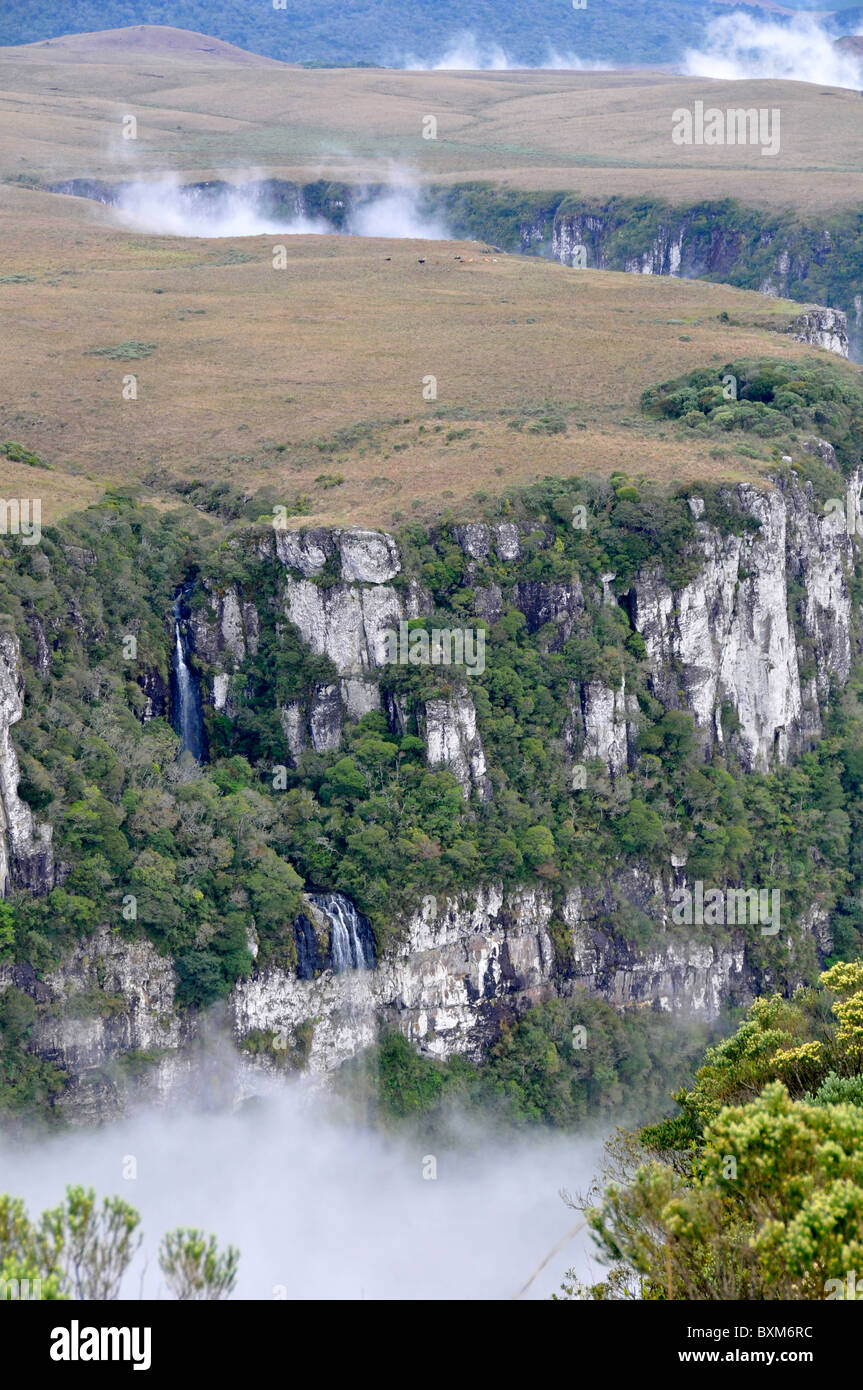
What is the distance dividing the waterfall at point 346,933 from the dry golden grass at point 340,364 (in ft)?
55.1

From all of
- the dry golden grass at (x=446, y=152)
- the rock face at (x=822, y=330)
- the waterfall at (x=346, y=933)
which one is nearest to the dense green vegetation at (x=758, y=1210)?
the waterfall at (x=346, y=933)

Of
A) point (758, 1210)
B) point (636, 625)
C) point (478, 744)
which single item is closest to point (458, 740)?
point (478, 744)

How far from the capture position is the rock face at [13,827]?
45312 millimetres

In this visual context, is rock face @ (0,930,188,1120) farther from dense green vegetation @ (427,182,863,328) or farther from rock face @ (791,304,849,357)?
dense green vegetation @ (427,182,863,328)

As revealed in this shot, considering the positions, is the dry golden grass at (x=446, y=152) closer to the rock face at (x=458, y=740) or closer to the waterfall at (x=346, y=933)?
the rock face at (x=458, y=740)

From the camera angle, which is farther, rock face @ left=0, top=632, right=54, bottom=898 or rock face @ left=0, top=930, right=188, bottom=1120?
rock face @ left=0, top=632, right=54, bottom=898

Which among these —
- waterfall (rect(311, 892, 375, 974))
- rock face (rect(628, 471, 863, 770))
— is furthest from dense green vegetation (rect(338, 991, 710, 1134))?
rock face (rect(628, 471, 863, 770))

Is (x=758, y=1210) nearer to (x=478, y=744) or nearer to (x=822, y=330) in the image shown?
(x=478, y=744)

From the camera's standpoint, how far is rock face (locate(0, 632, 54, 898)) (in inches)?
1784

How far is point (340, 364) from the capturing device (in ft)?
278

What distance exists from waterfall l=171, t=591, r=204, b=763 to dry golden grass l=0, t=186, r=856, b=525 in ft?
25.0

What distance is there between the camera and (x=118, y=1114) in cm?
4659

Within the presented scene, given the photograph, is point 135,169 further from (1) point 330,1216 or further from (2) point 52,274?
(1) point 330,1216

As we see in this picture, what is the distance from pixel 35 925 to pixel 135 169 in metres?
133
